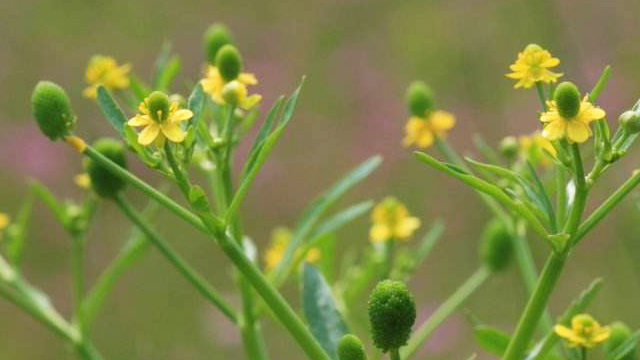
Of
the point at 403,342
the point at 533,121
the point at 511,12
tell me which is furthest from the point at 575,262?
the point at 403,342

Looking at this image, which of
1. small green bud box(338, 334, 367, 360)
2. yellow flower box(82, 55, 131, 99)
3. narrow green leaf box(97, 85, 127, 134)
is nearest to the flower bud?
small green bud box(338, 334, 367, 360)

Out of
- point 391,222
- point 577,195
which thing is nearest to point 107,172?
point 391,222

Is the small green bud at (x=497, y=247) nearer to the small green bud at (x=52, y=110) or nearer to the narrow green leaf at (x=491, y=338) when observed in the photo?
the narrow green leaf at (x=491, y=338)

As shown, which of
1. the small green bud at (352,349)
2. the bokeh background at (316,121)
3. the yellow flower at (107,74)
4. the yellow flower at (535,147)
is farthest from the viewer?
the bokeh background at (316,121)

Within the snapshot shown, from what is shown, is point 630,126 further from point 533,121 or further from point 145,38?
point 145,38

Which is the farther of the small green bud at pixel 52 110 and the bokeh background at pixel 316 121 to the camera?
the bokeh background at pixel 316 121

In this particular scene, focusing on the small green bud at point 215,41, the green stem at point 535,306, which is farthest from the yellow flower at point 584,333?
the small green bud at point 215,41
